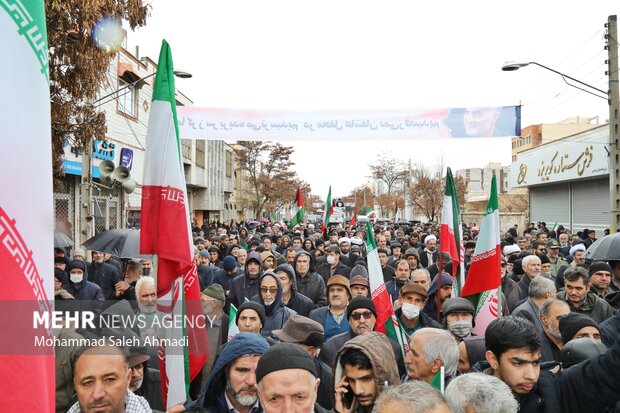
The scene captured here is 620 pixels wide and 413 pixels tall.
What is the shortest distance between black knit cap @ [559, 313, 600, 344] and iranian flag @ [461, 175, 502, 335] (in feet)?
4.34

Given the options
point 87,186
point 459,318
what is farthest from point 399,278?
point 87,186

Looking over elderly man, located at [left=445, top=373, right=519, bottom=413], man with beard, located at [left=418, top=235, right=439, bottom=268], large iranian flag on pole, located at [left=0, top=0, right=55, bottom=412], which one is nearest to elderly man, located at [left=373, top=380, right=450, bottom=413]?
elderly man, located at [left=445, top=373, right=519, bottom=413]

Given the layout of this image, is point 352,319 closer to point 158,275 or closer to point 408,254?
point 158,275

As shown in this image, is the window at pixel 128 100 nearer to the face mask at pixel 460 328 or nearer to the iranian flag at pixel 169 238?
the iranian flag at pixel 169 238

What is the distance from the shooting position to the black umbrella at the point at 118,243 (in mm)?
7879

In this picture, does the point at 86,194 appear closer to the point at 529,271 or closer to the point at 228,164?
the point at 529,271

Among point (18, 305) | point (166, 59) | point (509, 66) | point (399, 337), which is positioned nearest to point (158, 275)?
point (166, 59)

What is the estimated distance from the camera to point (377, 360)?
3.10 metres

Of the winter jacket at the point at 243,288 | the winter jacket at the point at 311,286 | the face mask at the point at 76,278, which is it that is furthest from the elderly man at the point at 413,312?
the face mask at the point at 76,278

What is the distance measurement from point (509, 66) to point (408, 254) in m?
6.57

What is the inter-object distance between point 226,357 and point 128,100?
67.3ft

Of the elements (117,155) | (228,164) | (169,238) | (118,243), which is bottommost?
(118,243)

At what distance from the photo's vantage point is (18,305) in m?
1.57

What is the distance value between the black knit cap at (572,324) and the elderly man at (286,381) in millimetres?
2133
